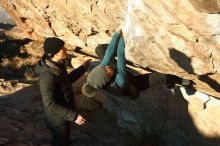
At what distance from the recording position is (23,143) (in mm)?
8641

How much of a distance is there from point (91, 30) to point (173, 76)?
2.29m

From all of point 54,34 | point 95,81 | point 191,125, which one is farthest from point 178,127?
point 54,34

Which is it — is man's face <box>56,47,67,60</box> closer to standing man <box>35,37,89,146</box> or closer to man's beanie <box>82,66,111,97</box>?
standing man <box>35,37,89,146</box>

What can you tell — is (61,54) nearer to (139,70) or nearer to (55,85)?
(55,85)

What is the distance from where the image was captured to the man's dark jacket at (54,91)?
20.8 ft

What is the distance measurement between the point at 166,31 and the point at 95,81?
113 cm

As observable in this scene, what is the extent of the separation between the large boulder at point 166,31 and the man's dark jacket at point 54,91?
3.38ft

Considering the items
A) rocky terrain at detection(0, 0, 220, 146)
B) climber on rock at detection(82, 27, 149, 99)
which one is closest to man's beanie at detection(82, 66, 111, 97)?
climber on rock at detection(82, 27, 149, 99)

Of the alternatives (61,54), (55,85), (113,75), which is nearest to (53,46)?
(61,54)

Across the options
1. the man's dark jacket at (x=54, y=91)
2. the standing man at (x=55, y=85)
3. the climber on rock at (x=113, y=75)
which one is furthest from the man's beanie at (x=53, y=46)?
the climber on rock at (x=113, y=75)

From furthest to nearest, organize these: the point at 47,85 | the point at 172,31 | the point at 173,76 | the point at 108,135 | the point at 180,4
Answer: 1. the point at 108,135
2. the point at 173,76
3. the point at 47,85
4. the point at 172,31
5. the point at 180,4

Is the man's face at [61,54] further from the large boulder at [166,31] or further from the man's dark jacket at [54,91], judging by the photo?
the large boulder at [166,31]

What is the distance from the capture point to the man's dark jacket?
20.8 ft

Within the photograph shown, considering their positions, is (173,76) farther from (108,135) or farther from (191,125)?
(108,135)
